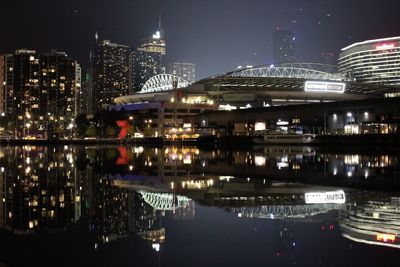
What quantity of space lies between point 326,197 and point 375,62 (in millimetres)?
176467

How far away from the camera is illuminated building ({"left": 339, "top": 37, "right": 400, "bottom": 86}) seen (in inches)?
6801

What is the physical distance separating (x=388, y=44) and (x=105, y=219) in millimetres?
180430

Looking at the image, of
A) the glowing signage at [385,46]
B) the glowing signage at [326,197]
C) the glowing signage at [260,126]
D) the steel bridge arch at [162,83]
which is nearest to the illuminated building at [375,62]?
the glowing signage at [385,46]

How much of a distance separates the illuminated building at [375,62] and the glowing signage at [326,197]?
159954 millimetres

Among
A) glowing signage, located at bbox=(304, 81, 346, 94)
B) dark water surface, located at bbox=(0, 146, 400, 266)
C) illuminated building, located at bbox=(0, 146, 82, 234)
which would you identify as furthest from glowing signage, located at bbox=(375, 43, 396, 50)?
illuminated building, located at bbox=(0, 146, 82, 234)

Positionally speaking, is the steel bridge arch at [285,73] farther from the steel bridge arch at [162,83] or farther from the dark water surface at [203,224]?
the dark water surface at [203,224]

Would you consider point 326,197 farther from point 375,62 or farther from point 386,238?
point 375,62

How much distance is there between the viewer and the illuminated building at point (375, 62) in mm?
172750

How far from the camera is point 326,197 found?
1469cm

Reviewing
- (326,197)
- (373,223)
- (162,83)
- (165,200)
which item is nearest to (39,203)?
(165,200)

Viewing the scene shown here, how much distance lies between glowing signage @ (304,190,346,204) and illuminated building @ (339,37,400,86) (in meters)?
160

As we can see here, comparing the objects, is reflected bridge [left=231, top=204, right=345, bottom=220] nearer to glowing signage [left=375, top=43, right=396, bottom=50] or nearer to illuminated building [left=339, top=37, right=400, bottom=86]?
illuminated building [left=339, top=37, right=400, bottom=86]

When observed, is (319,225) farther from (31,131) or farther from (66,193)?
(31,131)

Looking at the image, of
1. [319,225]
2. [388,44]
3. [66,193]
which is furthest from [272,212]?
[388,44]
